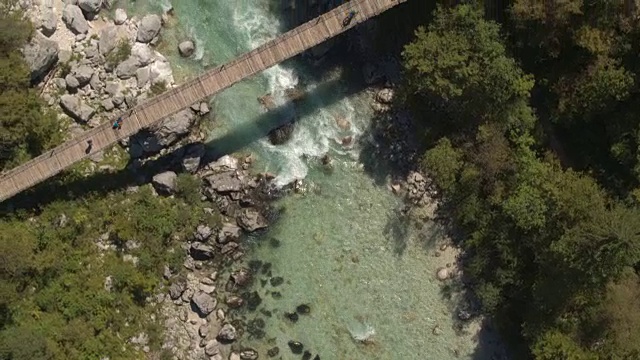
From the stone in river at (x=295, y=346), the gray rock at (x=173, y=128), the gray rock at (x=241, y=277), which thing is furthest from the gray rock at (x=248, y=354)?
the gray rock at (x=173, y=128)

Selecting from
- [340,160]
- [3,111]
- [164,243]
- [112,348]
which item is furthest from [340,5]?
[112,348]

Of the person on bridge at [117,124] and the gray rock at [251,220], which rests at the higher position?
the person on bridge at [117,124]

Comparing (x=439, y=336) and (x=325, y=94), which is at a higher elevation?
(x=325, y=94)

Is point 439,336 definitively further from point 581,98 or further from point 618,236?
point 581,98

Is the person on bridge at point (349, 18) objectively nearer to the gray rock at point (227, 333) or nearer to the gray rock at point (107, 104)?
the gray rock at point (107, 104)

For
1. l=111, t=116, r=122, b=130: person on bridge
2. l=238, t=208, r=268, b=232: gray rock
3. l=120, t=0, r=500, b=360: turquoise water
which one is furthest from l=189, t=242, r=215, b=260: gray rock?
l=111, t=116, r=122, b=130: person on bridge

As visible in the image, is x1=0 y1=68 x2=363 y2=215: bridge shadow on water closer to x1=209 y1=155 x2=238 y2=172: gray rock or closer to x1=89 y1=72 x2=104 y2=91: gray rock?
x1=209 y1=155 x2=238 y2=172: gray rock
